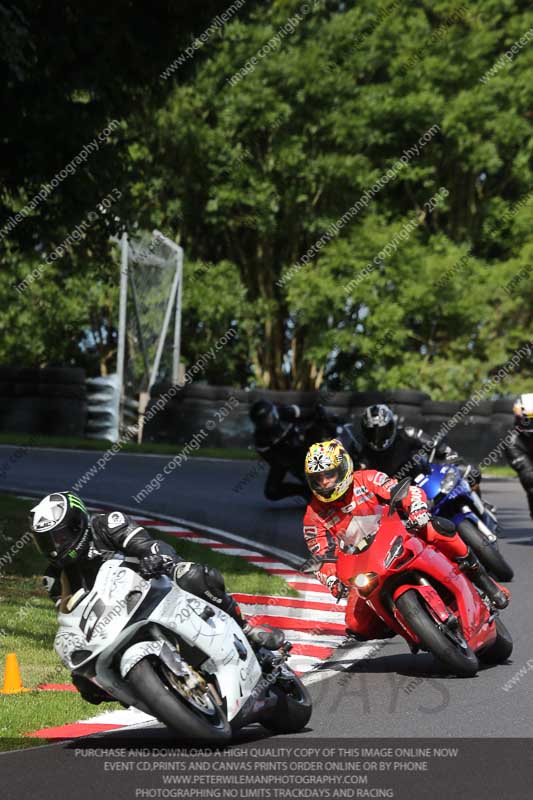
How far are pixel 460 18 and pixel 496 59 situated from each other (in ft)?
4.70

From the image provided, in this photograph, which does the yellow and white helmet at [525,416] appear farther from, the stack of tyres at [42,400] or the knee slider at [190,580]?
the stack of tyres at [42,400]

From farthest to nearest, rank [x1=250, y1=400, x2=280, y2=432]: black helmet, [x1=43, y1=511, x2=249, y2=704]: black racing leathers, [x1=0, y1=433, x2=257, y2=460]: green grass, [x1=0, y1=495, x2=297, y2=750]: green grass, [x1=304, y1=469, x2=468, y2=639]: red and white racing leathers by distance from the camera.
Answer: [x1=0, y1=433, x2=257, y2=460]: green grass
[x1=250, y1=400, x2=280, y2=432]: black helmet
[x1=304, y1=469, x2=468, y2=639]: red and white racing leathers
[x1=0, y1=495, x2=297, y2=750]: green grass
[x1=43, y1=511, x2=249, y2=704]: black racing leathers

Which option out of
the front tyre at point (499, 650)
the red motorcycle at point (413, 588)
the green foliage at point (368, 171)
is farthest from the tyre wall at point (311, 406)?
the red motorcycle at point (413, 588)

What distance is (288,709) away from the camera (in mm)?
7102

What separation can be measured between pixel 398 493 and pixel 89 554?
2487 mm

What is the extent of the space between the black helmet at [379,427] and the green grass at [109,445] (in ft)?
44.1

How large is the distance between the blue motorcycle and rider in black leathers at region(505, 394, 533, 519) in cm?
346

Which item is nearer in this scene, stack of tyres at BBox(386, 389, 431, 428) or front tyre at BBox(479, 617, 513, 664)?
front tyre at BBox(479, 617, 513, 664)

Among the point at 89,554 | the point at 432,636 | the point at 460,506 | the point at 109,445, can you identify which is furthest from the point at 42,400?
the point at 89,554

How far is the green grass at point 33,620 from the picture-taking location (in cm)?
768

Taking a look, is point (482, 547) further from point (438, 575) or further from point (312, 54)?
point (312, 54)

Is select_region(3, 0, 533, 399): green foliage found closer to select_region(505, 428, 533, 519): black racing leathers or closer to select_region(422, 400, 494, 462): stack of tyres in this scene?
select_region(422, 400, 494, 462): stack of tyres

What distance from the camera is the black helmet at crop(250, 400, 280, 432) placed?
17703mm

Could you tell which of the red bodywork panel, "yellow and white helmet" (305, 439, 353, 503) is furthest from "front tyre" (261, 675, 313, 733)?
"yellow and white helmet" (305, 439, 353, 503)
